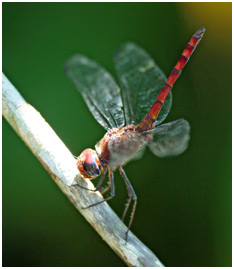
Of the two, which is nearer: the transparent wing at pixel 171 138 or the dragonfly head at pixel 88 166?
the dragonfly head at pixel 88 166

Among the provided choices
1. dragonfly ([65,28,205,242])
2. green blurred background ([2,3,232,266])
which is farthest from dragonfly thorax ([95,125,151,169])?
green blurred background ([2,3,232,266])

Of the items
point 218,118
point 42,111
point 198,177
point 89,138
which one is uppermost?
point 42,111

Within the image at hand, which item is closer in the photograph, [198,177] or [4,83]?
[4,83]

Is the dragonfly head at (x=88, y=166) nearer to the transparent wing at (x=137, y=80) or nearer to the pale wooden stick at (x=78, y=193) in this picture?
the pale wooden stick at (x=78, y=193)

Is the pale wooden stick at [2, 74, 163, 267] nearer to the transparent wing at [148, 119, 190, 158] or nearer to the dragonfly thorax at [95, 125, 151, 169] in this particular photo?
the dragonfly thorax at [95, 125, 151, 169]

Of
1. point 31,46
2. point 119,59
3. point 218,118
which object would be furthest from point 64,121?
point 218,118

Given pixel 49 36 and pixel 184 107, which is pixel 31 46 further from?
pixel 184 107

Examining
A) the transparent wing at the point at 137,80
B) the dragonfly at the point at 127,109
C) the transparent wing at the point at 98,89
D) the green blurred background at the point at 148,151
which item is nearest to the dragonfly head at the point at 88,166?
the dragonfly at the point at 127,109
